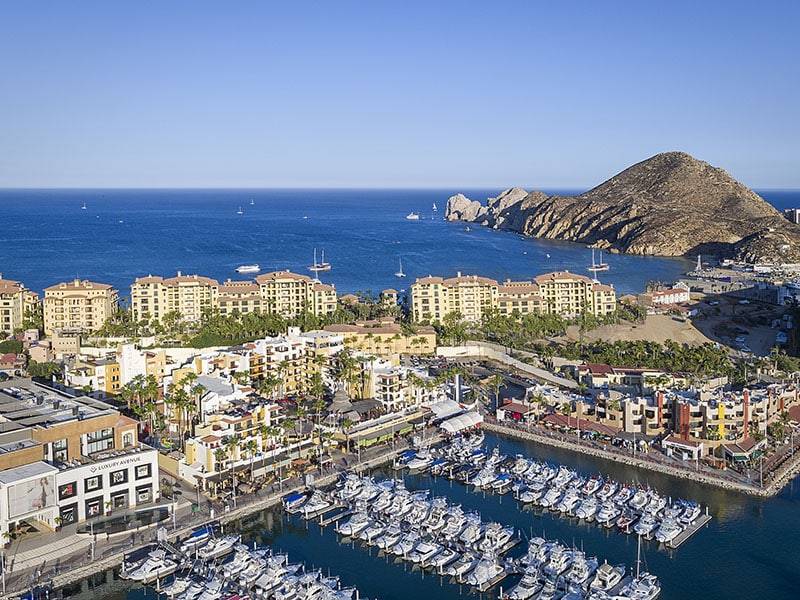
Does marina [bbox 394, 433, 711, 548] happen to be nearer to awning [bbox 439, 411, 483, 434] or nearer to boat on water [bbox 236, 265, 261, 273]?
awning [bbox 439, 411, 483, 434]

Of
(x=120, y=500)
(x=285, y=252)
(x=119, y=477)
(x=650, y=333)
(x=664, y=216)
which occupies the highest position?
(x=664, y=216)

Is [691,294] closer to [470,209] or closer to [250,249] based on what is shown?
[250,249]

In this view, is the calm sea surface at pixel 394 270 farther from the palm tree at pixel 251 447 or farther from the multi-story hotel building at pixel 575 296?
the multi-story hotel building at pixel 575 296

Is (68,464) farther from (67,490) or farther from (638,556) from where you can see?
(638,556)

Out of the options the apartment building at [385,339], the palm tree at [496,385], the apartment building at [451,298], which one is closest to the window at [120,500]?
the palm tree at [496,385]

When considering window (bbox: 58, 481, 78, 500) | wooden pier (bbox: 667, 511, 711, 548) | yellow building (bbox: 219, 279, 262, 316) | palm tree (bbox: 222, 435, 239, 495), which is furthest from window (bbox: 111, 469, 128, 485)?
yellow building (bbox: 219, 279, 262, 316)

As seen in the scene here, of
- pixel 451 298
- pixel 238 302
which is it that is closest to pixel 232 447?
pixel 238 302
